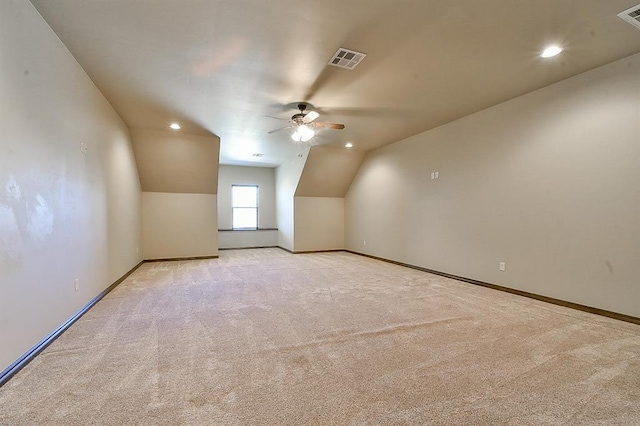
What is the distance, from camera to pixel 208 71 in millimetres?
3191

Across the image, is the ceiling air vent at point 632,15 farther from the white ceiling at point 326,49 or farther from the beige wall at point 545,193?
the beige wall at point 545,193

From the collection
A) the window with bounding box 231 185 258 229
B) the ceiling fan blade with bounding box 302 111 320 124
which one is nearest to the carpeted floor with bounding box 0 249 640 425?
the ceiling fan blade with bounding box 302 111 320 124

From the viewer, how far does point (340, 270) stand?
5617 mm

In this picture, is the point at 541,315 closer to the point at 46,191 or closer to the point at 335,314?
the point at 335,314

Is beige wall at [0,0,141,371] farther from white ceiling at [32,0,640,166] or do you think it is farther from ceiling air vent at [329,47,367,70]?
ceiling air vent at [329,47,367,70]

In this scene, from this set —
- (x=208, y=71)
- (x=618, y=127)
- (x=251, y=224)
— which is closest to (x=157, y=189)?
(x=251, y=224)

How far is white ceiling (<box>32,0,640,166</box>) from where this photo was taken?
7.40 ft

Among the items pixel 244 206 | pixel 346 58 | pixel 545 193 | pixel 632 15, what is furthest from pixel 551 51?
pixel 244 206

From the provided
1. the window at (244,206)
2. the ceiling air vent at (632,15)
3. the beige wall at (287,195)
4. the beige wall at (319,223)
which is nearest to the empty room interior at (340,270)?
the ceiling air vent at (632,15)

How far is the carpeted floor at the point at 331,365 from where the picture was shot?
1.57 m

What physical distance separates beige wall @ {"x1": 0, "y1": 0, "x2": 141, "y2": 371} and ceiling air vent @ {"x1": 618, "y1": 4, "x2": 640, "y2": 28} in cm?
459

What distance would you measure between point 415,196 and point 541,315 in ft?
10.1

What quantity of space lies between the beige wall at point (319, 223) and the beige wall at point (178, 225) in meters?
2.27

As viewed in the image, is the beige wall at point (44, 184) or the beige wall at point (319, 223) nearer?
the beige wall at point (44, 184)
